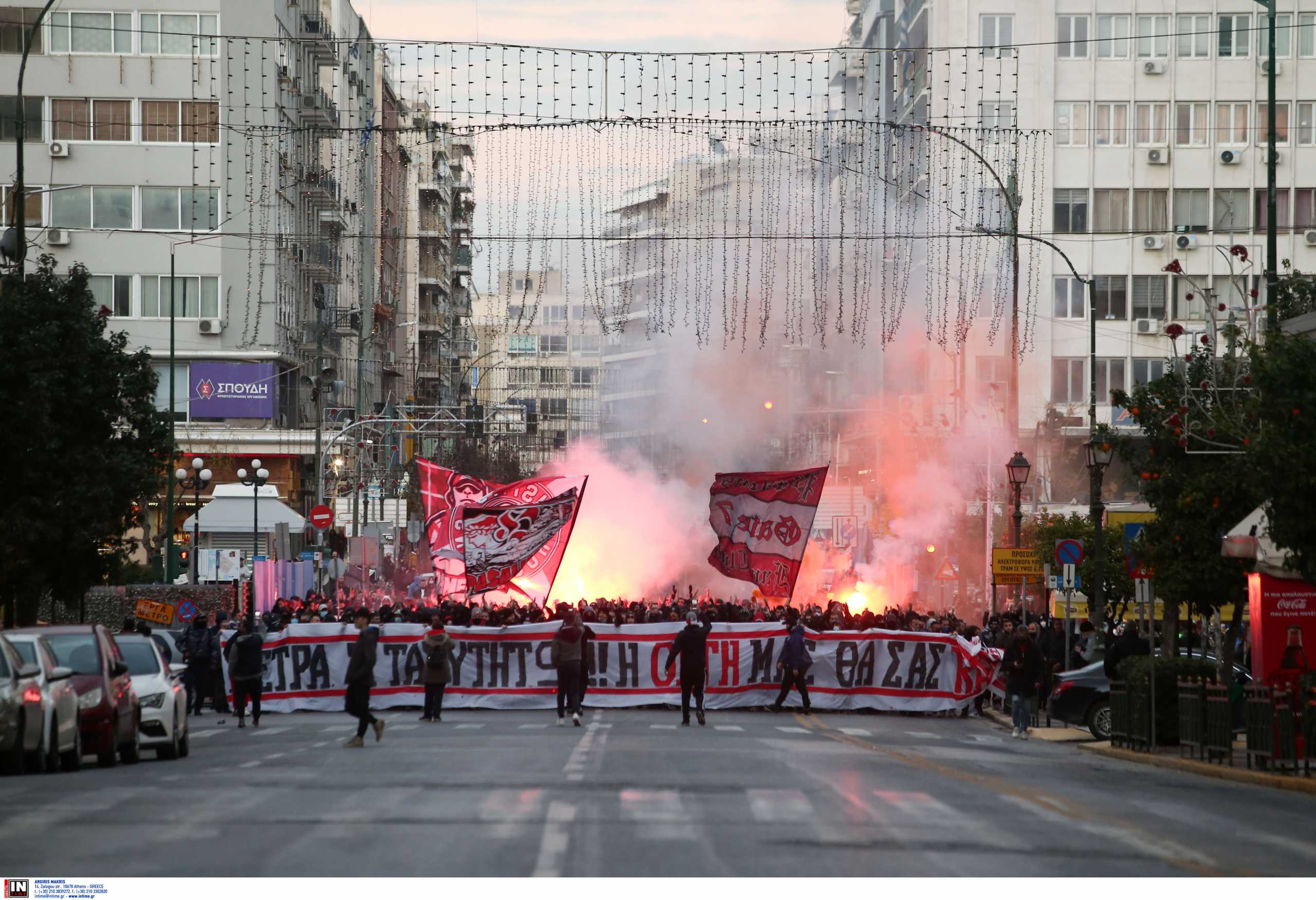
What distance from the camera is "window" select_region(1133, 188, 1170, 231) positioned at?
66000mm

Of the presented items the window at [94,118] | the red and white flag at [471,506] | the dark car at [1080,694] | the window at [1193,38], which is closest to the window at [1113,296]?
the window at [1193,38]

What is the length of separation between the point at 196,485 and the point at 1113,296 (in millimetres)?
32155

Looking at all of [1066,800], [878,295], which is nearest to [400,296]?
[878,295]

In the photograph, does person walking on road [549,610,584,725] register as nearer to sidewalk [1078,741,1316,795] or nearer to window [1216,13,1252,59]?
sidewalk [1078,741,1316,795]

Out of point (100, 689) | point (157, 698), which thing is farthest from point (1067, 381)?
point (100, 689)

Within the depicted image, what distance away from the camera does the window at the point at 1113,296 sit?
2601 inches

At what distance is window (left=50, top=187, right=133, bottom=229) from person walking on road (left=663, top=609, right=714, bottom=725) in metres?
41.9

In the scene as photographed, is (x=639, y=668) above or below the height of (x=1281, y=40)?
below

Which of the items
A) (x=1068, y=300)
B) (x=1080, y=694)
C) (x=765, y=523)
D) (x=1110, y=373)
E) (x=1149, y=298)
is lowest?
(x=1080, y=694)

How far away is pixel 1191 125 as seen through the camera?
6569cm

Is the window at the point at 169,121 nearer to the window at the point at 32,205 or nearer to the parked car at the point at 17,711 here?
the window at the point at 32,205

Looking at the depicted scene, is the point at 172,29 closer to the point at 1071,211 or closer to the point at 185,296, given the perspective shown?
the point at 185,296

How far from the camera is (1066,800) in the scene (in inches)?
574

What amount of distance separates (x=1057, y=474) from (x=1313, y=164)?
1443cm
